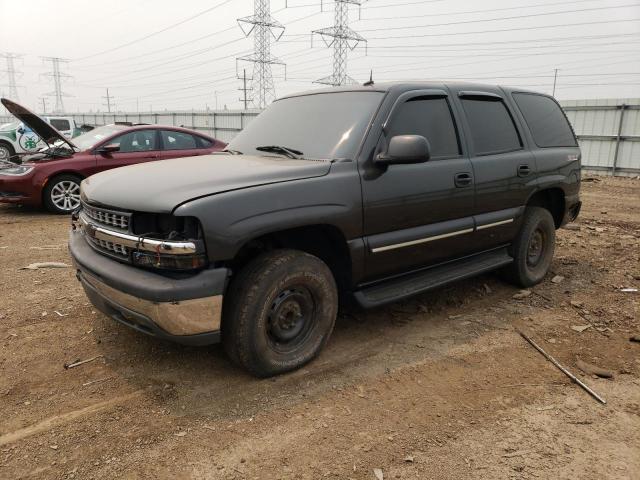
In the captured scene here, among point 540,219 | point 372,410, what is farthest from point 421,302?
point 372,410

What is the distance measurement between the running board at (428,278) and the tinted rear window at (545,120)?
49.8 inches

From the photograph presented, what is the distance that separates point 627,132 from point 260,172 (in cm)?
1664

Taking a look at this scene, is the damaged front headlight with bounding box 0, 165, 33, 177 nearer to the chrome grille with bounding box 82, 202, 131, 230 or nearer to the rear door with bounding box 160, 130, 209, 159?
the rear door with bounding box 160, 130, 209, 159

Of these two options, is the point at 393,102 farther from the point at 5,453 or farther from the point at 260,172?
the point at 5,453

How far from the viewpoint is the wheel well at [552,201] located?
5.12m

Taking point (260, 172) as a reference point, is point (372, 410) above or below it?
below

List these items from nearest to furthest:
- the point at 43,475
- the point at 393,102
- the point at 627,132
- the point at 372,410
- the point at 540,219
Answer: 1. the point at 43,475
2. the point at 372,410
3. the point at 393,102
4. the point at 540,219
5. the point at 627,132

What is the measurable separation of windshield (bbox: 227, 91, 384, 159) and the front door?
0.68ft

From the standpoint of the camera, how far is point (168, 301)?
266cm

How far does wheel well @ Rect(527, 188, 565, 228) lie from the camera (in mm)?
5125

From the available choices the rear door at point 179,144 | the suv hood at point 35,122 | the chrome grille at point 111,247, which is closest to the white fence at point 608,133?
the rear door at point 179,144

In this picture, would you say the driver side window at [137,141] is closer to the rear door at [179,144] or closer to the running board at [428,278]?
the rear door at [179,144]

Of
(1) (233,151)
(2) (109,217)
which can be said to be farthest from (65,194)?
(2) (109,217)

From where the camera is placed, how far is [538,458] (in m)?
2.50
